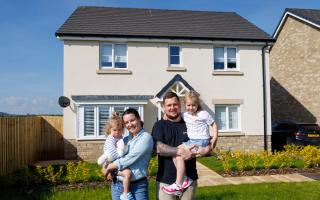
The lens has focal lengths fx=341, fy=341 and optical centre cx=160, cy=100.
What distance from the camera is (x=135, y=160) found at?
397 cm

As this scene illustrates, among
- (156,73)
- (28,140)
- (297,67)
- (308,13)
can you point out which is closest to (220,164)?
(156,73)

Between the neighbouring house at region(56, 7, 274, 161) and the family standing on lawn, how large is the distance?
12.3m

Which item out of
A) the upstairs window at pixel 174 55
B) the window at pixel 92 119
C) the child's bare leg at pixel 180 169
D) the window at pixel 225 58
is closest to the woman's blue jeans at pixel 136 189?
the child's bare leg at pixel 180 169

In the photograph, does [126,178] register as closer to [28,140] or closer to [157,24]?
[28,140]

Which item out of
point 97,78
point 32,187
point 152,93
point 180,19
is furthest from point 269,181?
point 180,19

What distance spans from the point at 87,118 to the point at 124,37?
436cm

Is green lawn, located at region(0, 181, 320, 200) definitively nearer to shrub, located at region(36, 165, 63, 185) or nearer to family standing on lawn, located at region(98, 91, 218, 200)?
shrub, located at region(36, 165, 63, 185)

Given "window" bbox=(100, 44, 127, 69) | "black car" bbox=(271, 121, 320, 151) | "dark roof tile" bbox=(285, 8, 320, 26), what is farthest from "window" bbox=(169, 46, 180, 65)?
"dark roof tile" bbox=(285, 8, 320, 26)

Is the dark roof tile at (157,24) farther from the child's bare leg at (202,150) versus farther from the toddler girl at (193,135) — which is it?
the child's bare leg at (202,150)

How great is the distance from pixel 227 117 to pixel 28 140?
9.65m

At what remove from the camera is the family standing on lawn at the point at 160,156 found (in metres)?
3.97

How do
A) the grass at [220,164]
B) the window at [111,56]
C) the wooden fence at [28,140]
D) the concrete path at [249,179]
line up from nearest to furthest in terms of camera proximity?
the concrete path at [249,179] < the wooden fence at [28,140] < the grass at [220,164] < the window at [111,56]

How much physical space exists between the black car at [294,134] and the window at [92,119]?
909cm

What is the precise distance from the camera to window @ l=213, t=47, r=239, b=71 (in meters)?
17.9
